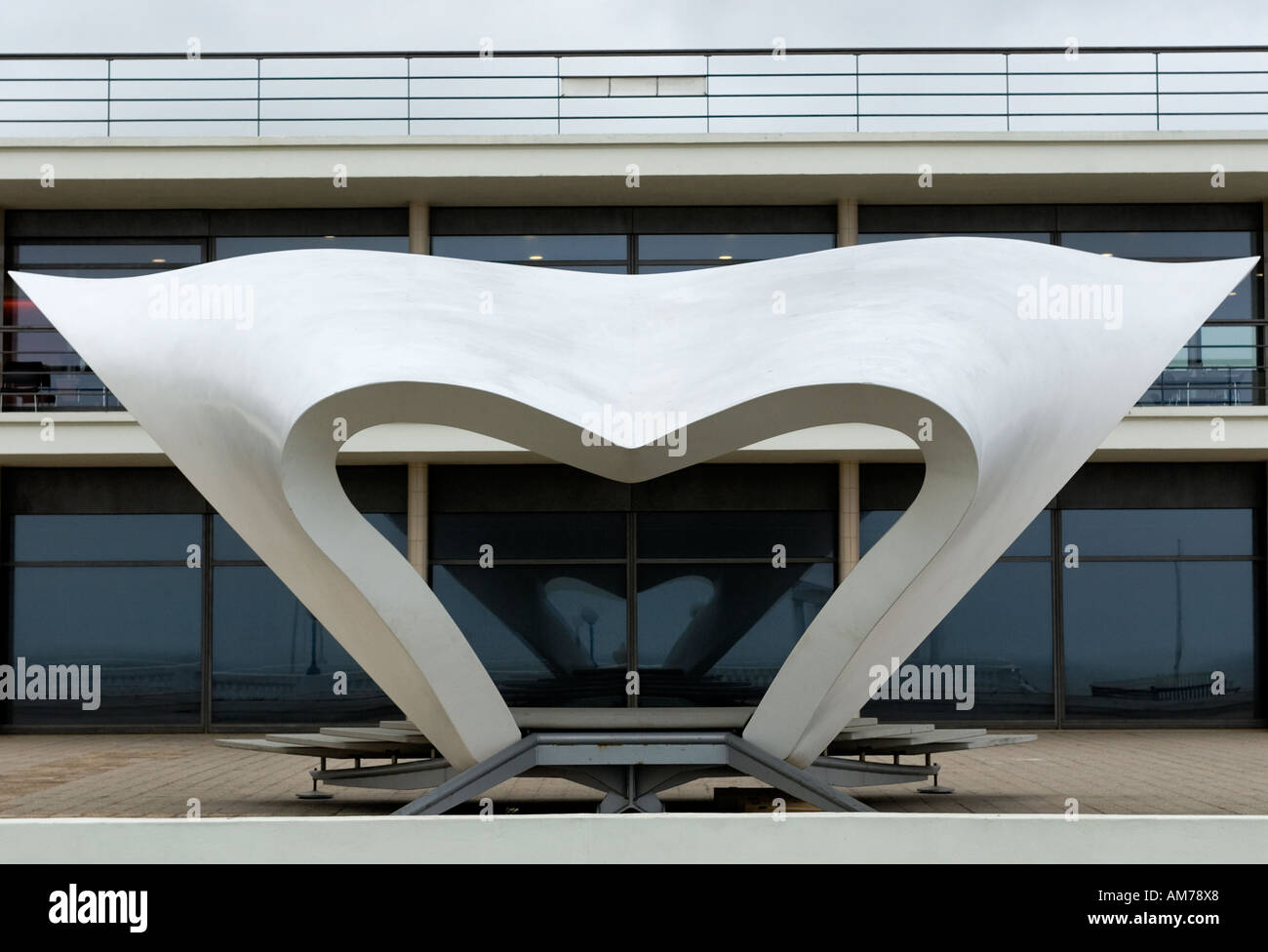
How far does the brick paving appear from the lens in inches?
423

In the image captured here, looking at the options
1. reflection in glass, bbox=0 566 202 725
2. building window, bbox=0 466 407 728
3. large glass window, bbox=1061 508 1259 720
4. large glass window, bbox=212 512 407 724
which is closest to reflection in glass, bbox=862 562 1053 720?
large glass window, bbox=1061 508 1259 720

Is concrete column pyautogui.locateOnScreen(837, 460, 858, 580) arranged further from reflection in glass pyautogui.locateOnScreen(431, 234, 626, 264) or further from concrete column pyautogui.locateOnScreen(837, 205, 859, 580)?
reflection in glass pyautogui.locateOnScreen(431, 234, 626, 264)

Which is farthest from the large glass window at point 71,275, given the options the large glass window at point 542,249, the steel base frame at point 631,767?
the steel base frame at point 631,767

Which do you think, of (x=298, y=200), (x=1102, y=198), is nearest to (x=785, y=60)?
(x=1102, y=198)

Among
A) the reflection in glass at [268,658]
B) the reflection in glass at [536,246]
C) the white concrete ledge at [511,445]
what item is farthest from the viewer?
the reflection in glass at [536,246]

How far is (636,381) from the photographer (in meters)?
8.63

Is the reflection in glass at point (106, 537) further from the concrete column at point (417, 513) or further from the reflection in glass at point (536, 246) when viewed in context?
the reflection in glass at point (536, 246)

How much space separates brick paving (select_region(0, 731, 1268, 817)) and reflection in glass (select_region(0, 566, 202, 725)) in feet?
2.76

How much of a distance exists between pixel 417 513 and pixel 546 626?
2198 millimetres

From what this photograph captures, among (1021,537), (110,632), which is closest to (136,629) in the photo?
(110,632)

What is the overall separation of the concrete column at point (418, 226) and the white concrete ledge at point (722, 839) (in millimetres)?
11956

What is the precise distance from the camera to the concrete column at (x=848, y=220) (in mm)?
18391

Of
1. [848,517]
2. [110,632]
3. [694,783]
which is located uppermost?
[848,517]

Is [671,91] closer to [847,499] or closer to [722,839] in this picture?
[847,499]
